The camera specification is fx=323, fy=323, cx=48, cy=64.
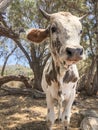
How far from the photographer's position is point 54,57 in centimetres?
545

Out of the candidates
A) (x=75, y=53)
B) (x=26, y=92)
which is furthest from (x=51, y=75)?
(x=26, y=92)

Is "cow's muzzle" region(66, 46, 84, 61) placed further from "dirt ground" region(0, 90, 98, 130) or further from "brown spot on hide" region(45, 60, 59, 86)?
"dirt ground" region(0, 90, 98, 130)

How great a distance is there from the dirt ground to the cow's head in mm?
2281

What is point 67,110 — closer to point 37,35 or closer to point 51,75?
point 51,75

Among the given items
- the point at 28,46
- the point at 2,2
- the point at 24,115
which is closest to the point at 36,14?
the point at 28,46

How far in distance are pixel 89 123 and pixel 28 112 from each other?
223 centimetres

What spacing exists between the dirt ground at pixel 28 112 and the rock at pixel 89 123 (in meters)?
0.34

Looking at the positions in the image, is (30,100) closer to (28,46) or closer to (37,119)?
(37,119)

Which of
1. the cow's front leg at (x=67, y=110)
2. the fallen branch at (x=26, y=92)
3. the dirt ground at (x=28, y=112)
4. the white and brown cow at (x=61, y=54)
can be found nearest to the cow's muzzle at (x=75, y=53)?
the white and brown cow at (x=61, y=54)

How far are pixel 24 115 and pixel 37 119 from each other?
507mm

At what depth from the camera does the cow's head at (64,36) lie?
446 cm

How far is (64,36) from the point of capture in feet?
15.8

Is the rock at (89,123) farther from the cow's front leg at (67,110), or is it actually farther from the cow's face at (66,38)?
the cow's face at (66,38)

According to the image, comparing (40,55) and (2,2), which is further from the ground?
(2,2)
